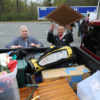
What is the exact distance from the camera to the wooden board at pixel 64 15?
192 centimetres

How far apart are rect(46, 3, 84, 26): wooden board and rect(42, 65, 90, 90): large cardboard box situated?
37.4 inches

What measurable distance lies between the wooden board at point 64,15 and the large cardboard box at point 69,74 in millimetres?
950

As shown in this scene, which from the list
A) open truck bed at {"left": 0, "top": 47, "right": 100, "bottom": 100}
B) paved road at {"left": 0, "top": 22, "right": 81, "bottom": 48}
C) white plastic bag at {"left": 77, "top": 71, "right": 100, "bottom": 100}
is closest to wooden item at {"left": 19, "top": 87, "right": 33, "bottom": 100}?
white plastic bag at {"left": 77, "top": 71, "right": 100, "bottom": 100}

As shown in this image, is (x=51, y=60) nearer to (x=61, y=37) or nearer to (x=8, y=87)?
(x=8, y=87)

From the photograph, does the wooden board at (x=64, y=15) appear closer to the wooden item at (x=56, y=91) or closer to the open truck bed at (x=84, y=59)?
the open truck bed at (x=84, y=59)

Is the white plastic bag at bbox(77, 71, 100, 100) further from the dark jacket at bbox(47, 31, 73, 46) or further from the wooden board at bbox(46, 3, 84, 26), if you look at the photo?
the dark jacket at bbox(47, 31, 73, 46)

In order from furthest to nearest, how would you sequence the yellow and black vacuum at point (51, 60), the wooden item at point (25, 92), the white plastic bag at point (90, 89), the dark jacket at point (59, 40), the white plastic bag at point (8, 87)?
1. the dark jacket at point (59, 40)
2. the yellow and black vacuum at point (51, 60)
3. the wooden item at point (25, 92)
4. the white plastic bag at point (90, 89)
5. the white plastic bag at point (8, 87)

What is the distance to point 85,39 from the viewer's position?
2.20 metres

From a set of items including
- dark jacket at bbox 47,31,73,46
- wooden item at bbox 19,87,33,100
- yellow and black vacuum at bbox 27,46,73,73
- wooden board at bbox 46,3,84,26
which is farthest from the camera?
dark jacket at bbox 47,31,73,46

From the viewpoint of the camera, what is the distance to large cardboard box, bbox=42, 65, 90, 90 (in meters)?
1.42

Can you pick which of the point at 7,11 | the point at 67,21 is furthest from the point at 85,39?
the point at 7,11

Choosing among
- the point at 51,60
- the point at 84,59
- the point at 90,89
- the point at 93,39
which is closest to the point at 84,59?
the point at 84,59

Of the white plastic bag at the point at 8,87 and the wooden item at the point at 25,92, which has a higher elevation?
the white plastic bag at the point at 8,87

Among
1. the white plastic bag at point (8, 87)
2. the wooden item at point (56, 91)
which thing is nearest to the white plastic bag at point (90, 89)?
the wooden item at point (56, 91)
